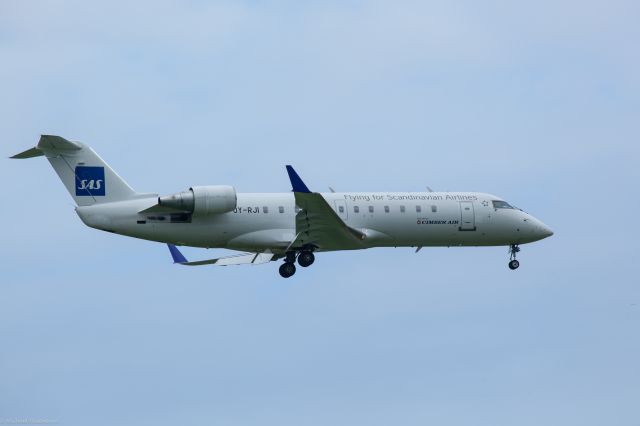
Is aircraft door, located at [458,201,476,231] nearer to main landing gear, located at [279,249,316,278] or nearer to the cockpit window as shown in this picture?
the cockpit window

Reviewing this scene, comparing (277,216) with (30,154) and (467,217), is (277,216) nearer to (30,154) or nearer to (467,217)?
(467,217)

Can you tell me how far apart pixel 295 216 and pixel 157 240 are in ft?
14.9

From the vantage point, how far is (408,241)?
42.8 metres

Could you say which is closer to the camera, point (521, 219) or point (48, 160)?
point (48, 160)

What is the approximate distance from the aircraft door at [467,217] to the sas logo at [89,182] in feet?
40.8

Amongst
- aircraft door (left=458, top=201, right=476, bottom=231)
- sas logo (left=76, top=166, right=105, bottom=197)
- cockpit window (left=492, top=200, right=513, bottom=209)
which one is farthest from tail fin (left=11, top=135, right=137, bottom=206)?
cockpit window (left=492, top=200, right=513, bottom=209)

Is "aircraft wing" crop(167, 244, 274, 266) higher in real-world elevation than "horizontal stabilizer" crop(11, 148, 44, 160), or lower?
lower

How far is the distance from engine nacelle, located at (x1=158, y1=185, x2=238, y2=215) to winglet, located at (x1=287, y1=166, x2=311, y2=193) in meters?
2.45

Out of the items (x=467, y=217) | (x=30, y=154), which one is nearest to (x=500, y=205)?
(x=467, y=217)

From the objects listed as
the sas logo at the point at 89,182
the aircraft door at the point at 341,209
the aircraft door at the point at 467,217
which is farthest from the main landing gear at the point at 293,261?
the sas logo at the point at 89,182

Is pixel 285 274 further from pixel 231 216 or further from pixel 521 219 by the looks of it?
pixel 521 219

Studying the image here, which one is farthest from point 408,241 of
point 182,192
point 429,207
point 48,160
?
point 48,160

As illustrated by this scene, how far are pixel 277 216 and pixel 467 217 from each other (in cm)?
697

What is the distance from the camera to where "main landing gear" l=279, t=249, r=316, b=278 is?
41594 millimetres
